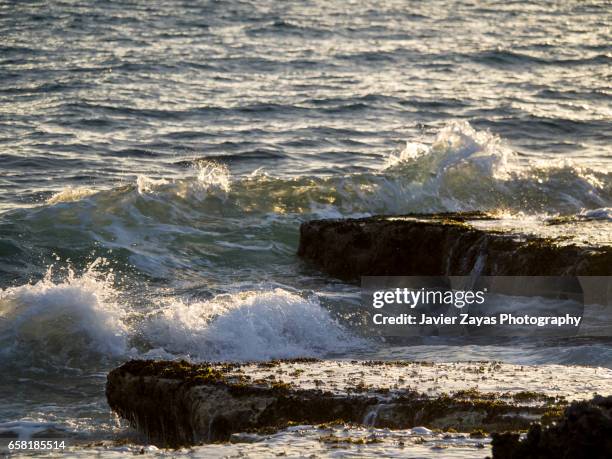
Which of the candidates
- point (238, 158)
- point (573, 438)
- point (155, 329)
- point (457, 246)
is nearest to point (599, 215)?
point (457, 246)

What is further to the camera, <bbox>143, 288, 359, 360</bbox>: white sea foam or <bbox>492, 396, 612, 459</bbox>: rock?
<bbox>143, 288, 359, 360</bbox>: white sea foam

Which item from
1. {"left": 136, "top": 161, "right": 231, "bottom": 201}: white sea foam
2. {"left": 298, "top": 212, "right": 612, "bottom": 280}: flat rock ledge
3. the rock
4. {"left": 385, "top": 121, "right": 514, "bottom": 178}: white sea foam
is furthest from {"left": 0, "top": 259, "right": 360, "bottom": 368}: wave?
{"left": 385, "top": 121, "right": 514, "bottom": 178}: white sea foam

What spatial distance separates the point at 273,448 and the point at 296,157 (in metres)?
12.9

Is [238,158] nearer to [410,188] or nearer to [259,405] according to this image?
[410,188]

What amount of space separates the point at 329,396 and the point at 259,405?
38 cm

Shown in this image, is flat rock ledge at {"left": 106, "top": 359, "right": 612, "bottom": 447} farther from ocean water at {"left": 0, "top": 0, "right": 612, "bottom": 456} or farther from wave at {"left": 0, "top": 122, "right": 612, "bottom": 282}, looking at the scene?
wave at {"left": 0, "top": 122, "right": 612, "bottom": 282}

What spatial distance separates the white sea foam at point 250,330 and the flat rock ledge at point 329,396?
5.77 ft

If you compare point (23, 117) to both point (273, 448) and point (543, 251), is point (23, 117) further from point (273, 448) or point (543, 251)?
point (273, 448)

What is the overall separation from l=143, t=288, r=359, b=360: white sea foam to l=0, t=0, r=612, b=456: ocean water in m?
0.02

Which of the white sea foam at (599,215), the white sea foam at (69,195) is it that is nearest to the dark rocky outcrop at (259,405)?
the white sea foam at (599,215)

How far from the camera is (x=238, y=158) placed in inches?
701

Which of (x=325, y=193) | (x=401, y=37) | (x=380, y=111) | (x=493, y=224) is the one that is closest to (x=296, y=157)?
(x=325, y=193)

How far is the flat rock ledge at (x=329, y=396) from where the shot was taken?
19.5 ft

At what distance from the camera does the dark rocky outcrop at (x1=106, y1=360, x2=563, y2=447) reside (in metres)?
5.90
